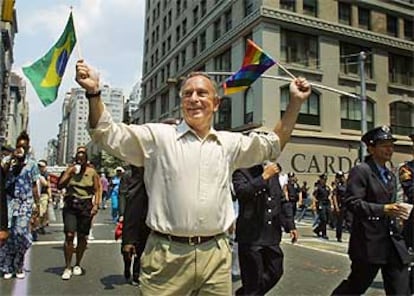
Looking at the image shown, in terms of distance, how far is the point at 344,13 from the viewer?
3028cm

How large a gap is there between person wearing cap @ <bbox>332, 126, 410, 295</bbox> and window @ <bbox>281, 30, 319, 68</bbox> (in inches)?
937

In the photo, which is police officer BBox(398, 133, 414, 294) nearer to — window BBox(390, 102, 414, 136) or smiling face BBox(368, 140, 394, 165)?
smiling face BBox(368, 140, 394, 165)

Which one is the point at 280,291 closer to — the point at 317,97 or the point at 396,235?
the point at 396,235

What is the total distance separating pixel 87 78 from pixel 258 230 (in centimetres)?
275

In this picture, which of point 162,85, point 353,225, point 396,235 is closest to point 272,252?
point 353,225

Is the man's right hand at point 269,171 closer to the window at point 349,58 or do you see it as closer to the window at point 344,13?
the window at point 349,58

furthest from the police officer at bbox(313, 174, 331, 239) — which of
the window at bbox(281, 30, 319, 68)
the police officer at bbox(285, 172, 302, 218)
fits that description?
the window at bbox(281, 30, 319, 68)

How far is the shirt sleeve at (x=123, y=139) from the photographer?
8.66 ft

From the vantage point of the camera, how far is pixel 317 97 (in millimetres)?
28469

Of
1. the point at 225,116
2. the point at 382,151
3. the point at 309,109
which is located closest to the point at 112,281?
the point at 382,151

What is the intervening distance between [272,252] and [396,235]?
120cm

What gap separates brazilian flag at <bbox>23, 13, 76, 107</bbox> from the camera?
4.46m

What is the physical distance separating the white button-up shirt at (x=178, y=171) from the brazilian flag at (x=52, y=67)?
1923mm

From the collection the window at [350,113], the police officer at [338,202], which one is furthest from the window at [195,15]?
the police officer at [338,202]
